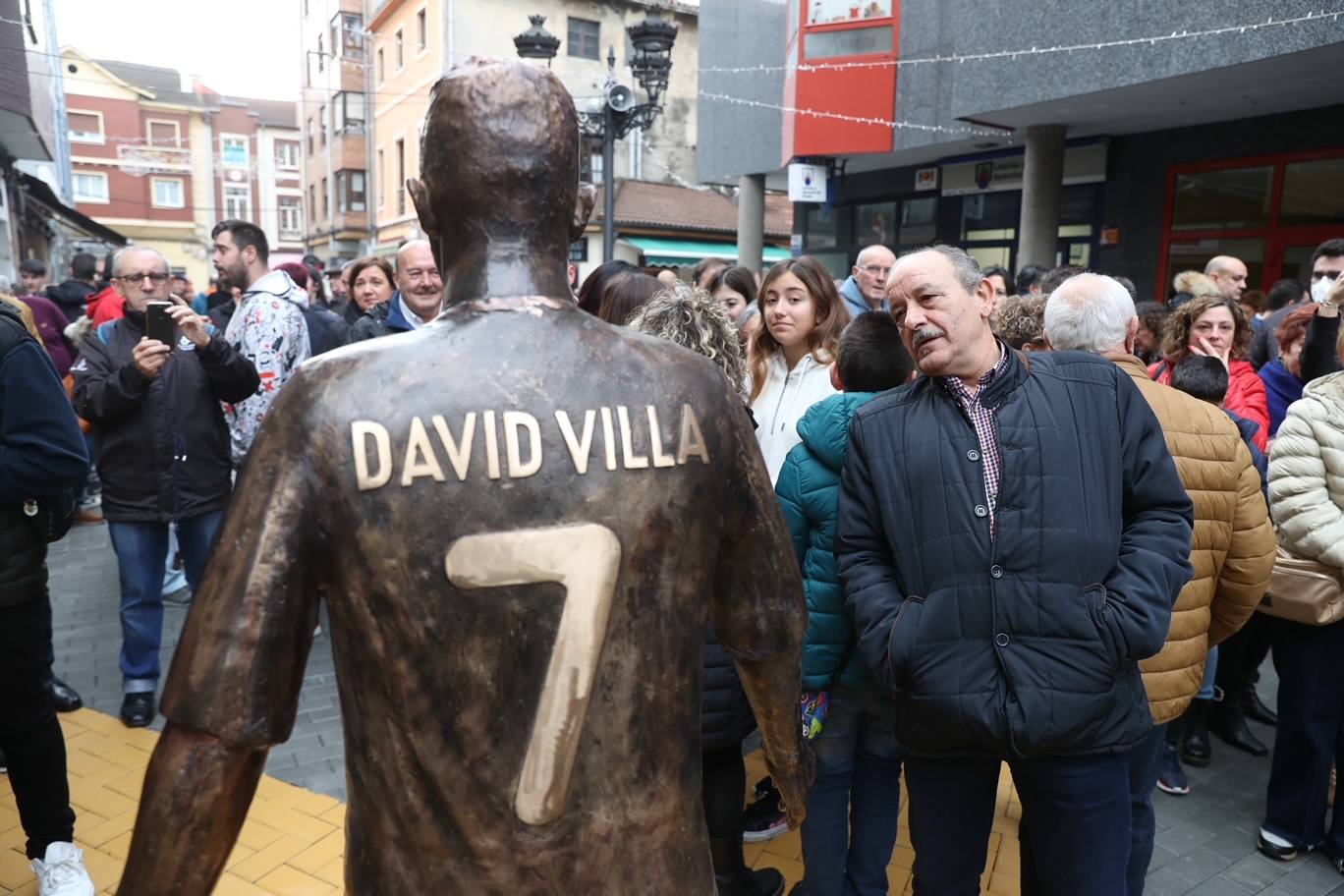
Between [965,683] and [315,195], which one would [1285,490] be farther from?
[315,195]

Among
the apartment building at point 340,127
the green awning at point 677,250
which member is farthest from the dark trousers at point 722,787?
the apartment building at point 340,127

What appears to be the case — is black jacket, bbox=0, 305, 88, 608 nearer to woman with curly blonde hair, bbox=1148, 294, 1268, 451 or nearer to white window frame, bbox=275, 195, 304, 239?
woman with curly blonde hair, bbox=1148, 294, 1268, 451

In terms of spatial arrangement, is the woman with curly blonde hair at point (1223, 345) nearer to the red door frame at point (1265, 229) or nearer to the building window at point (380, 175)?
the red door frame at point (1265, 229)

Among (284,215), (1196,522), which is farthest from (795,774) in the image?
(284,215)

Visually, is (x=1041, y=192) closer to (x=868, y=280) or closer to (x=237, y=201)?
(x=868, y=280)

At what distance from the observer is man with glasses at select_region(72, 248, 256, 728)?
4.45m

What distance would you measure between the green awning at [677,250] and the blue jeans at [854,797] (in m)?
23.2

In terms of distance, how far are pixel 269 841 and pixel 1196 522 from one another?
11.0ft

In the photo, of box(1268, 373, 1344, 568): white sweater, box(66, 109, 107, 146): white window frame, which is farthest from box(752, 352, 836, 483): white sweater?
box(66, 109, 107, 146): white window frame

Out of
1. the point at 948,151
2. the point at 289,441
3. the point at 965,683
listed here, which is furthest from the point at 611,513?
the point at 948,151

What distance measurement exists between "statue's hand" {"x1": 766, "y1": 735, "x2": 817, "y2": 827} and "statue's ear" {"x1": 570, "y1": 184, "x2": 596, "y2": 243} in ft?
2.86

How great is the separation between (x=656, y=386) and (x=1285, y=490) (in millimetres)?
3143

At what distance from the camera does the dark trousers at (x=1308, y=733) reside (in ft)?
11.6

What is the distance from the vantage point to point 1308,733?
3.54 m
